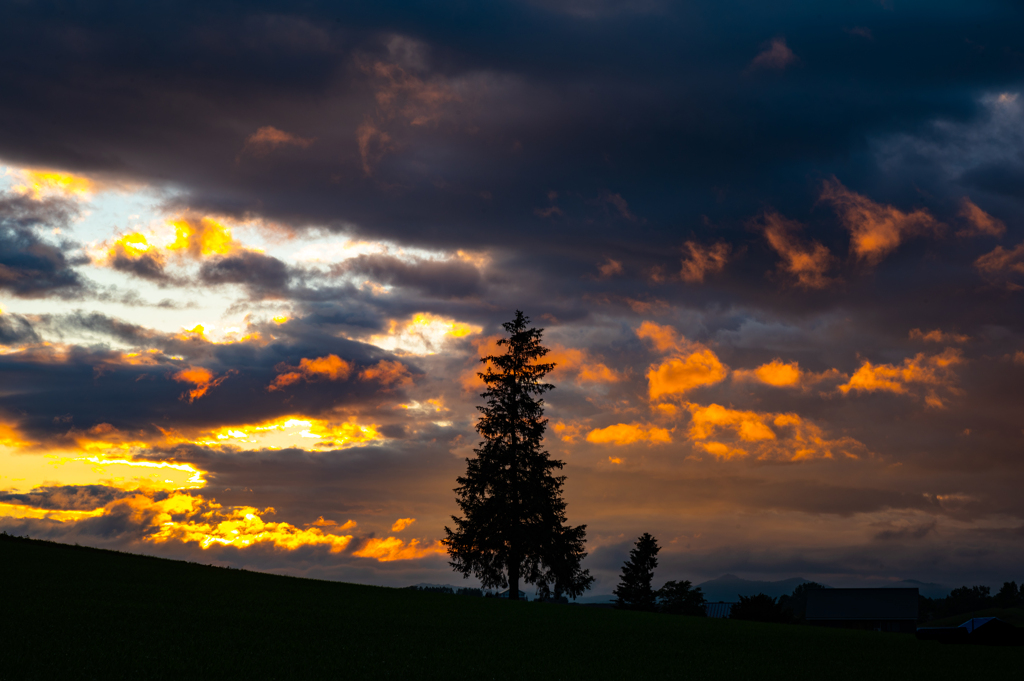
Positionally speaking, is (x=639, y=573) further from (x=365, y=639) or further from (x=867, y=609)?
(x=365, y=639)

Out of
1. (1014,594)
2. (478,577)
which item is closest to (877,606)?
(478,577)

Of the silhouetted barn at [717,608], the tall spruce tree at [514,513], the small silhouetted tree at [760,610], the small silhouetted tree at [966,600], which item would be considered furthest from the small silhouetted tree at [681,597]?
the small silhouetted tree at [966,600]

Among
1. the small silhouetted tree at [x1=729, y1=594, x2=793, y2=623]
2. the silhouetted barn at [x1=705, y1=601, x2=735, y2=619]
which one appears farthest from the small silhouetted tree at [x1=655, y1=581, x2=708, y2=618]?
the small silhouetted tree at [x1=729, y1=594, x2=793, y2=623]

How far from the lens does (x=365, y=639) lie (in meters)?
28.3

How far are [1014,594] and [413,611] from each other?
185m

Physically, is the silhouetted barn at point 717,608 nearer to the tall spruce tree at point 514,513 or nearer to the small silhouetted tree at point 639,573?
the small silhouetted tree at point 639,573

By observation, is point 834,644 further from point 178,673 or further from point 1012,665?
point 178,673

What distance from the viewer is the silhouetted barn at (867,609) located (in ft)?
273

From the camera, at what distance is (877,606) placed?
84.4 m

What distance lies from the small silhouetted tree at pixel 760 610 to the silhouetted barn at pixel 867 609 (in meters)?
20.5

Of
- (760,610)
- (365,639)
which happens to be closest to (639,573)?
(760,610)

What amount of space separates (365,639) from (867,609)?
241 feet

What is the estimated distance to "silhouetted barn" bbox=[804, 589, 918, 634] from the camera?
273 feet

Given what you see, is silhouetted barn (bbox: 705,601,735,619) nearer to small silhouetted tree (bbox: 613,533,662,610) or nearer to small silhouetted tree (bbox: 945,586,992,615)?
small silhouetted tree (bbox: 613,533,662,610)
